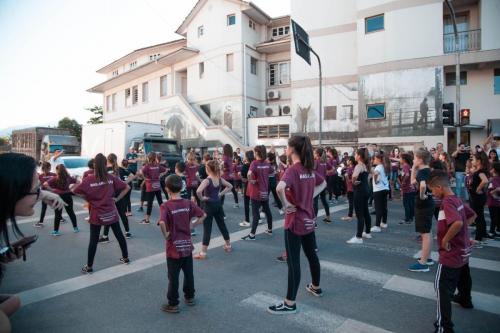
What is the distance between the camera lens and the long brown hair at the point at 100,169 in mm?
5616

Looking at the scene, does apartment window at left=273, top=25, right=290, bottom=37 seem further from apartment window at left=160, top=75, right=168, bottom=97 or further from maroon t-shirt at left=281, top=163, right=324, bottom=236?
maroon t-shirt at left=281, top=163, right=324, bottom=236

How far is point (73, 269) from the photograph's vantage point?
18.7ft

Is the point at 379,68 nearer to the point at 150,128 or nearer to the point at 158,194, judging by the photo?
the point at 150,128

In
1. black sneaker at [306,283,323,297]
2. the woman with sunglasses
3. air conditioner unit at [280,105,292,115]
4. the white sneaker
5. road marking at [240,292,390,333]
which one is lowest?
road marking at [240,292,390,333]

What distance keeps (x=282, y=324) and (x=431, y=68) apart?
19.2 m

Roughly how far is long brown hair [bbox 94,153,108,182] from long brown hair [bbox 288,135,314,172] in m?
3.35

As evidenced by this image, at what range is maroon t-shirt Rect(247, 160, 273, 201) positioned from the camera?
Answer: 769 cm

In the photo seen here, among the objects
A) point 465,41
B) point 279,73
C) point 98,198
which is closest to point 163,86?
point 279,73

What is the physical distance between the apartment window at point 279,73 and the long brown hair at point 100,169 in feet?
79.5

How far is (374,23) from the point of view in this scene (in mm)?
20359

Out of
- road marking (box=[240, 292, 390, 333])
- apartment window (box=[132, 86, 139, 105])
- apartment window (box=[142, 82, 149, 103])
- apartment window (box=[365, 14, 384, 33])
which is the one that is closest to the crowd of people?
road marking (box=[240, 292, 390, 333])

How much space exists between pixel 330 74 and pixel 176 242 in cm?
2141

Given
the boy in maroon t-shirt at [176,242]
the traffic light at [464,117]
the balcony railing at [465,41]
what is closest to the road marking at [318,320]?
the boy in maroon t-shirt at [176,242]

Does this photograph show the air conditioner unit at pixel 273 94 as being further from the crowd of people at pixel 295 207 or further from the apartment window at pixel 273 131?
the crowd of people at pixel 295 207
